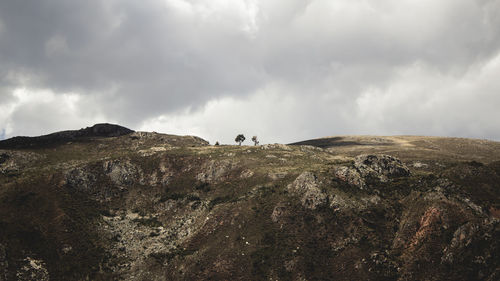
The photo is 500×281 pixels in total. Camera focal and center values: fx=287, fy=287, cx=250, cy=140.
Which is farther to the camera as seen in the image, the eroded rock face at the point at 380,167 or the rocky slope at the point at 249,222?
the eroded rock face at the point at 380,167

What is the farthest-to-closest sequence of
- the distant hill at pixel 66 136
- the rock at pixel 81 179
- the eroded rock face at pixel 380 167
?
the distant hill at pixel 66 136, the rock at pixel 81 179, the eroded rock face at pixel 380 167

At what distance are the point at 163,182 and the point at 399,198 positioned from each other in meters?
68.0

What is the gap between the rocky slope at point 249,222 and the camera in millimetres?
49572

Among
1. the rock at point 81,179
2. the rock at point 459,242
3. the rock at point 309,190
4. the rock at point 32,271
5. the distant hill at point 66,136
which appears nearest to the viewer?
the rock at point 459,242

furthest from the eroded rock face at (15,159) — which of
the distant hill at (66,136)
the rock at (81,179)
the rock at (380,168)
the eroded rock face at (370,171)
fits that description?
the rock at (380,168)

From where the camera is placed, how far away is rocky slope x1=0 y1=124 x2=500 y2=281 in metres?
49.6

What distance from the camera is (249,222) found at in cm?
6500

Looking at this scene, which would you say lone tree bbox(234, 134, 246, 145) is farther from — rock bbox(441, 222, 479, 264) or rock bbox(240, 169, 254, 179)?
rock bbox(441, 222, 479, 264)

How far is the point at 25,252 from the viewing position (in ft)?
176

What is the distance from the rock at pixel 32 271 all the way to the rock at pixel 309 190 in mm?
52615

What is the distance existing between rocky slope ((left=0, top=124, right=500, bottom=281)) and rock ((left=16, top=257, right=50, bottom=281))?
22cm

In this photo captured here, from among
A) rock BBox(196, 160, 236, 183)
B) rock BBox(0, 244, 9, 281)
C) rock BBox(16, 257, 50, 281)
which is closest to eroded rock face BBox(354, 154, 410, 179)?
rock BBox(196, 160, 236, 183)

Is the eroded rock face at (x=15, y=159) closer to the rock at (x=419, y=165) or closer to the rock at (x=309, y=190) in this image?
the rock at (x=309, y=190)

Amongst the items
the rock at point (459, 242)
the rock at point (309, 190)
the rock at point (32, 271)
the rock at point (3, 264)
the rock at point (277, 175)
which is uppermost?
the rock at point (277, 175)
